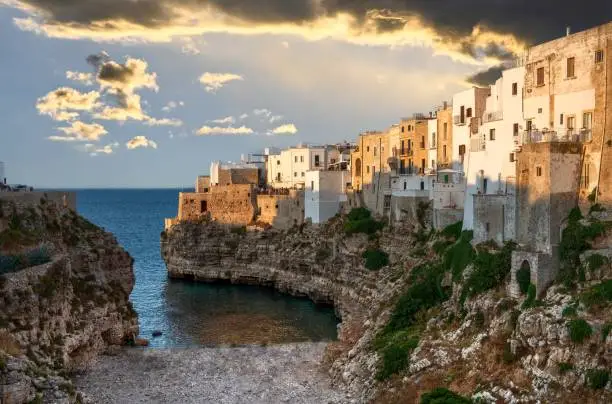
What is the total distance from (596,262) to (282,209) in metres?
50.7

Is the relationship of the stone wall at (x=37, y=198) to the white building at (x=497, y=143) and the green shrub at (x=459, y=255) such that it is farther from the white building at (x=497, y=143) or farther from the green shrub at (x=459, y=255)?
the white building at (x=497, y=143)

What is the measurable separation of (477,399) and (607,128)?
14.8m

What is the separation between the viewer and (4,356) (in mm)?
25906

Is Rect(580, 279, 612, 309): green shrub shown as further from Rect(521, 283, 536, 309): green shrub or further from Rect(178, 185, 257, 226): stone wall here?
Rect(178, 185, 257, 226): stone wall

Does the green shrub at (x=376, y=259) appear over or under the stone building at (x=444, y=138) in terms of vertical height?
under

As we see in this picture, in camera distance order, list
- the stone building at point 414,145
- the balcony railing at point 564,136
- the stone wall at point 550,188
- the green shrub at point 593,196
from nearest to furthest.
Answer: the green shrub at point 593,196, the stone wall at point 550,188, the balcony railing at point 564,136, the stone building at point 414,145

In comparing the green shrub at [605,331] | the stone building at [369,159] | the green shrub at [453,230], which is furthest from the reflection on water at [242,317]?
the green shrub at [605,331]

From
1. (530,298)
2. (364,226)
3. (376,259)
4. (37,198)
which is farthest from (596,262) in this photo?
(37,198)

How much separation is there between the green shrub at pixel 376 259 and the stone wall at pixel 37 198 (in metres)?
25.1

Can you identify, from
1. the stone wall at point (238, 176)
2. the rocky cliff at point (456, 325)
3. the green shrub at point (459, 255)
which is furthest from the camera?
the stone wall at point (238, 176)

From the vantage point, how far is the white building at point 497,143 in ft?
119

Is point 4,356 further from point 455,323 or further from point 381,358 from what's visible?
point 455,323

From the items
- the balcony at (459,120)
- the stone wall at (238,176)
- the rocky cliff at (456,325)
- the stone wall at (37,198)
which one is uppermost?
the balcony at (459,120)

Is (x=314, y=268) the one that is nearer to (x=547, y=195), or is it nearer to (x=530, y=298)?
(x=547, y=195)
